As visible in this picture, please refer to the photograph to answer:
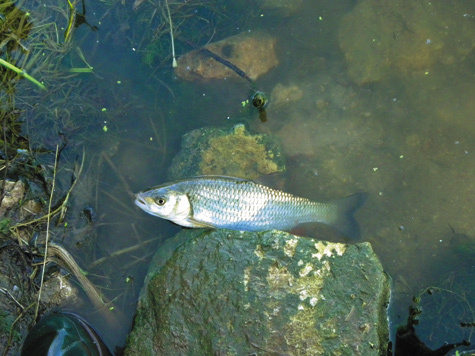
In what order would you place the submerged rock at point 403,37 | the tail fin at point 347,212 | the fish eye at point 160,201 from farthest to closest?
the submerged rock at point 403,37, the tail fin at point 347,212, the fish eye at point 160,201

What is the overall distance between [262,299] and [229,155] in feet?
5.53

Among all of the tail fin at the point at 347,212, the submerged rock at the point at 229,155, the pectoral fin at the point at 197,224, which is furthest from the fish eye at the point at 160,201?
the tail fin at the point at 347,212

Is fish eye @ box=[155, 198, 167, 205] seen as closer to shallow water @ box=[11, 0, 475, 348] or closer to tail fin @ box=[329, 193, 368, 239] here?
shallow water @ box=[11, 0, 475, 348]

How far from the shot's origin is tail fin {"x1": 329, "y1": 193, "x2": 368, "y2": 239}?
398cm

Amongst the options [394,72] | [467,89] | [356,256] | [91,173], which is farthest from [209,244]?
[467,89]

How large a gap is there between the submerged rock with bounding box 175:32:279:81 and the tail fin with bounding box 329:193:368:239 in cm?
176

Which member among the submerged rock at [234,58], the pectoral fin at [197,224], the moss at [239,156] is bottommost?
the pectoral fin at [197,224]

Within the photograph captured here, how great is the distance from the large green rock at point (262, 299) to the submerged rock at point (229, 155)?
97 cm

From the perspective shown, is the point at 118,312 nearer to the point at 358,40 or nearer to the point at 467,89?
the point at 358,40

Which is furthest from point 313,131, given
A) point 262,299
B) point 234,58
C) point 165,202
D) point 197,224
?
point 262,299

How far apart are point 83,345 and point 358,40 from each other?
4169 mm

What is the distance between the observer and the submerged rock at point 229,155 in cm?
420

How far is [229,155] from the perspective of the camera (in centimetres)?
424

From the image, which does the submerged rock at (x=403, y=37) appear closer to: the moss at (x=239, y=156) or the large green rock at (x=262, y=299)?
the moss at (x=239, y=156)
